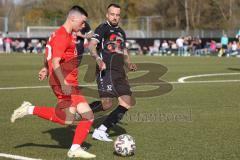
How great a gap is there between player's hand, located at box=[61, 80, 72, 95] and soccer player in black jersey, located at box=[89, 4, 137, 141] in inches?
59.9

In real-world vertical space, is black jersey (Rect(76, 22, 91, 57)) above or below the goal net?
above

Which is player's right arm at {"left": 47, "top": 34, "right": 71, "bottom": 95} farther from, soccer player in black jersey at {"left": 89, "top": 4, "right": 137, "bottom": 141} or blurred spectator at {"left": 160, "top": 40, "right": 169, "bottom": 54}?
blurred spectator at {"left": 160, "top": 40, "right": 169, "bottom": 54}

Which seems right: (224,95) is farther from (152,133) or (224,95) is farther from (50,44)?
(50,44)

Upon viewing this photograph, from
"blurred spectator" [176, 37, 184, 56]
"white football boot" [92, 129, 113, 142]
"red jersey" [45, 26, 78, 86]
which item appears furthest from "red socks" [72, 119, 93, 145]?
"blurred spectator" [176, 37, 184, 56]

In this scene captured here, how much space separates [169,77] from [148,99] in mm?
7100

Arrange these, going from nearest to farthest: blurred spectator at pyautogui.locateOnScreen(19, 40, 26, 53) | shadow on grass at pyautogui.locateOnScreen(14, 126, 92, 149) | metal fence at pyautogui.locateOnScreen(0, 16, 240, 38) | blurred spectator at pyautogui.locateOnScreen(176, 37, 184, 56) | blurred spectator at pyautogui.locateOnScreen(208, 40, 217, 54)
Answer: shadow on grass at pyautogui.locateOnScreen(14, 126, 92, 149) < blurred spectator at pyautogui.locateOnScreen(208, 40, 217, 54) < blurred spectator at pyautogui.locateOnScreen(176, 37, 184, 56) < blurred spectator at pyautogui.locateOnScreen(19, 40, 26, 53) < metal fence at pyautogui.locateOnScreen(0, 16, 240, 38)

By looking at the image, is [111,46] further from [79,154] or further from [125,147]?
[79,154]

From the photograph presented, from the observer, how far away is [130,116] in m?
11.5

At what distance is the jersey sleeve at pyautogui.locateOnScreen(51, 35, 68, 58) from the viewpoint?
712 cm

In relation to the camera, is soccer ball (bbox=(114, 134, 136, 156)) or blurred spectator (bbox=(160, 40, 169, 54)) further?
blurred spectator (bbox=(160, 40, 169, 54))

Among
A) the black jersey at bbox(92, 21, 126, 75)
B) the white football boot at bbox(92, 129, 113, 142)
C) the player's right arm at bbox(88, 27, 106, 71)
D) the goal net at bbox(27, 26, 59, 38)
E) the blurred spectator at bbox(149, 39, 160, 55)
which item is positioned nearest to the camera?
the player's right arm at bbox(88, 27, 106, 71)

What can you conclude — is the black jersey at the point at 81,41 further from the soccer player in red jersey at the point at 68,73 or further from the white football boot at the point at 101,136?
the soccer player in red jersey at the point at 68,73

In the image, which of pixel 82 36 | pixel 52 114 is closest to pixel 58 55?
pixel 52 114

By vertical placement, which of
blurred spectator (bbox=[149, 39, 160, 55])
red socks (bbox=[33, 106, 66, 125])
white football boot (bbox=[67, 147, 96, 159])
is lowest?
blurred spectator (bbox=[149, 39, 160, 55])
